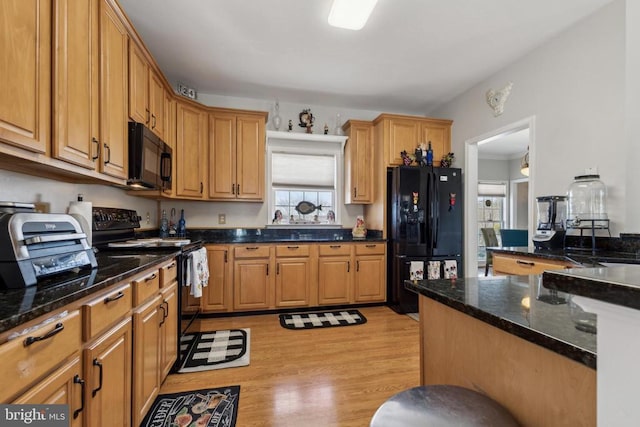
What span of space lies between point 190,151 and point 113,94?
151 cm

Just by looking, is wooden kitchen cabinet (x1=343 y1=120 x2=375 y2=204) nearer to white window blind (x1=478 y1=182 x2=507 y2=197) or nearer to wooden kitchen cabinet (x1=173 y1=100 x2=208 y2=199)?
wooden kitchen cabinet (x1=173 y1=100 x2=208 y2=199)

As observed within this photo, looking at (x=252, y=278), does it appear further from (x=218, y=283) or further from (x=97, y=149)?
(x=97, y=149)

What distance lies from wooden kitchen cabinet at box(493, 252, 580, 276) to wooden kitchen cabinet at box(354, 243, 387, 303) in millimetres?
1311

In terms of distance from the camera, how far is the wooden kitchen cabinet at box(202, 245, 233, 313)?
3.21 metres

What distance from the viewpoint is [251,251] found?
10.8 ft

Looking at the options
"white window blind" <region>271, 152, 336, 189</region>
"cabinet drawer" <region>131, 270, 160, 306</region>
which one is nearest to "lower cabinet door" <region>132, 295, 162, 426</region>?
"cabinet drawer" <region>131, 270, 160, 306</region>

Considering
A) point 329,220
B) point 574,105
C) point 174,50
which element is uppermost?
point 174,50

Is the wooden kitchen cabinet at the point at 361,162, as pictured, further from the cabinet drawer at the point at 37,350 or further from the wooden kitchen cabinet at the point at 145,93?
the cabinet drawer at the point at 37,350

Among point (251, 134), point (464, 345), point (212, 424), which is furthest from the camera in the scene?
point (251, 134)

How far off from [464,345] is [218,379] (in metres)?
1.77

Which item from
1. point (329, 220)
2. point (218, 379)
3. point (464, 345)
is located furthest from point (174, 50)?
point (464, 345)

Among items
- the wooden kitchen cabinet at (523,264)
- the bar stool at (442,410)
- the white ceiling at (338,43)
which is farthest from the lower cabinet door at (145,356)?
the wooden kitchen cabinet at (523,264)

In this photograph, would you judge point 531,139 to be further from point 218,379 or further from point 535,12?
point 218,379

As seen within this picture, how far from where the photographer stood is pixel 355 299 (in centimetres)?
355
